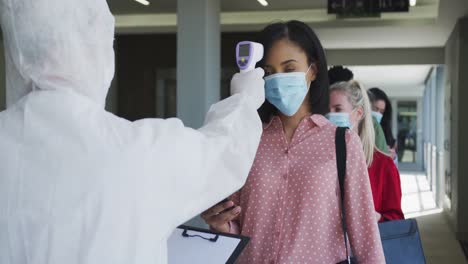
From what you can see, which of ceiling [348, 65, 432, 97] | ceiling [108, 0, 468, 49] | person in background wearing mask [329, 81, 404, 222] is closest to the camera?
person in background wearing mask [329, 81, 404, 222]

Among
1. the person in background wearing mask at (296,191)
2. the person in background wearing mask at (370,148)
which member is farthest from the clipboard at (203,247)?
the person in background wearing mask at (370,148)

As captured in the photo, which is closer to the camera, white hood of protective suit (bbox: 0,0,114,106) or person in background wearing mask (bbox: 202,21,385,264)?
white hood of protective suit (bbox: 0,0,114,106)

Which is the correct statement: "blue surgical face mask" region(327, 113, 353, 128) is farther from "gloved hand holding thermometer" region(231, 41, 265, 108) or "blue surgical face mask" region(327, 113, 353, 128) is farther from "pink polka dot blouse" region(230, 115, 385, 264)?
"gloved hand holding thermometer" region(231, 41, 265, 108)

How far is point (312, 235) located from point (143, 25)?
839cm

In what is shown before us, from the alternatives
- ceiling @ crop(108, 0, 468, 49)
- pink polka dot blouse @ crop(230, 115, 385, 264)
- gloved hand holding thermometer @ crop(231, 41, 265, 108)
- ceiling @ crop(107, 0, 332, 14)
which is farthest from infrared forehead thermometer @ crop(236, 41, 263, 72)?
ceiling @ crop(107, 0, 332, 14)

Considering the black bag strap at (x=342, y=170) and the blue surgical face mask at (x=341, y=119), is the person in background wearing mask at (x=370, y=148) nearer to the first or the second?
the blue surgical face mask at (x=341, y=119)

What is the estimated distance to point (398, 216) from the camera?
8.54ft

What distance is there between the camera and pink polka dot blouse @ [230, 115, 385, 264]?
1594 millimetres

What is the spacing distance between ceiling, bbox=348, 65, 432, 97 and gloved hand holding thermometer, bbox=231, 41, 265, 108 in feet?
35.5

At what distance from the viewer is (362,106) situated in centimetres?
293

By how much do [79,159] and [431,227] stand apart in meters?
8.62

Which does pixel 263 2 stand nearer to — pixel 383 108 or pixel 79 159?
pixel 383 108

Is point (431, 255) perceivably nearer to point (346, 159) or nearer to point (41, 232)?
point (346, 159)

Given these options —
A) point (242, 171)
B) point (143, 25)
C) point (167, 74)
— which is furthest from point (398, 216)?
point (167, 74)
